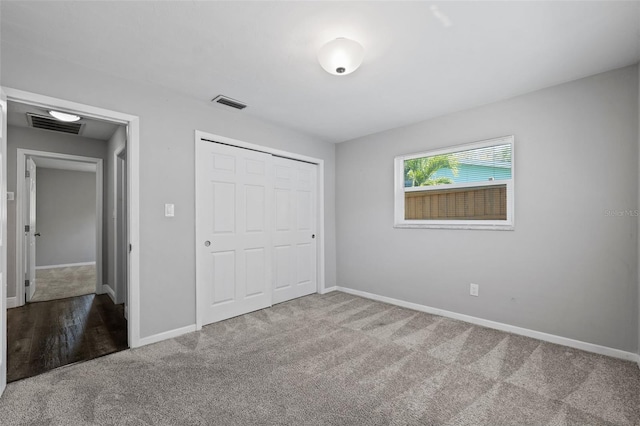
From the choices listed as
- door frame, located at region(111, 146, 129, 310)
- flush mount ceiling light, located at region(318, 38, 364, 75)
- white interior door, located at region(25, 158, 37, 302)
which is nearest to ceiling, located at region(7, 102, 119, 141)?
door frame, located at region(111, 146, 129, 310)

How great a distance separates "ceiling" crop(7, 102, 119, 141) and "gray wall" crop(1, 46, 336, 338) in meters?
0.73

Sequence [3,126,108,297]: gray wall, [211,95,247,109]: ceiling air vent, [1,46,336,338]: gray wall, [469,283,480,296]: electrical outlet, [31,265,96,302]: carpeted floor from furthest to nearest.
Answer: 1. [31,265,96,302]: carpeted floor
2. [3,126,108,297]: gray wall
3. [469,283,480,296]: electrical outlet
4. [211,95,247,109]: ceiling air vent
5. [1,46,336,338]: gray wall

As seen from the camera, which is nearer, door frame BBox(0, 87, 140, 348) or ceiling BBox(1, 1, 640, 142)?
ceiling BBox(1, 1, 640, 142)

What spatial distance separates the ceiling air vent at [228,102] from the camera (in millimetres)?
3071

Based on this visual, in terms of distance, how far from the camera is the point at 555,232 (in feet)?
9.12

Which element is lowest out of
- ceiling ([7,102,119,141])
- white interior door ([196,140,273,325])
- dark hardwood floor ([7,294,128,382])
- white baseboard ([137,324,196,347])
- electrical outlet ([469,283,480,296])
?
dark hardwood floor ([7,294,128,382])

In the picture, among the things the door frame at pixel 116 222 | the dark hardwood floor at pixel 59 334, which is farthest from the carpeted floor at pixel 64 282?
the door frame at pixel 116 222

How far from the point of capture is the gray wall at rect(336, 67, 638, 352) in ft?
8.11

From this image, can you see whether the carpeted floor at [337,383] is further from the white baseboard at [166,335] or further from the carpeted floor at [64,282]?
the carpeted floor at [64,282]

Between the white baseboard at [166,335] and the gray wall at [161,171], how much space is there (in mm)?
38

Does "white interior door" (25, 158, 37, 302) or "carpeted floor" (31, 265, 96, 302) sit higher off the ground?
"white interior door" (25, 158, 37, 302)

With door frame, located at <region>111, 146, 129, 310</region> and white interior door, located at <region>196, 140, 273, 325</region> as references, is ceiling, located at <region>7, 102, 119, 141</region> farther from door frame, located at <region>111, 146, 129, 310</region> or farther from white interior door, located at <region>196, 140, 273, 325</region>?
white interior door, located at <region>196, 140, 273, 325</region>

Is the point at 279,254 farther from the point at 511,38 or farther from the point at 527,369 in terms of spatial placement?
the point at 511,38

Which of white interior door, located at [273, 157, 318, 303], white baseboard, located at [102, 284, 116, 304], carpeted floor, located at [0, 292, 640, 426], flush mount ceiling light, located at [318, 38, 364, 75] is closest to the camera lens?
carpeted floor, located at [0, 292, 640, 426]
